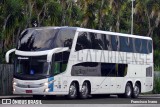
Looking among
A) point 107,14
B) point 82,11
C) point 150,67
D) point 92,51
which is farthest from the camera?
point 107,14

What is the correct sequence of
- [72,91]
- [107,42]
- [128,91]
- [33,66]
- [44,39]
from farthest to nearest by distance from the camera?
[128,91] < [107,42] < [72,91] < [44,39] < [33,66]

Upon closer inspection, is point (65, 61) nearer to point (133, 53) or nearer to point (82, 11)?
point (133, 53)

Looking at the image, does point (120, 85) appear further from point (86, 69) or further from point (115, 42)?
point (86, 69)

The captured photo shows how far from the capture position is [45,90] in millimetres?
28219

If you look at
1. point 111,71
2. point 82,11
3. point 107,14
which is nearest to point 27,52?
point 111,71

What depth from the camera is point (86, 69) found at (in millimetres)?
30609

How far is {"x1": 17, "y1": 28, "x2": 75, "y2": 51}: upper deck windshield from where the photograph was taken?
28.5 metres

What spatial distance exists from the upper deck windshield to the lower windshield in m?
0.59

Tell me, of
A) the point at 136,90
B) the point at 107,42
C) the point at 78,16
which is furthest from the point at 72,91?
the point at 78,16

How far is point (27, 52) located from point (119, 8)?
2417 centimetres

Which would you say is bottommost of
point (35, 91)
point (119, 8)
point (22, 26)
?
point (35, 91)

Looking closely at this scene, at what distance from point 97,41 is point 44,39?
4171 mm

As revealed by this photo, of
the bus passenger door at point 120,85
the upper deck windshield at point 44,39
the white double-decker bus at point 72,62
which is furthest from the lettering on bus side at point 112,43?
the bus passenger door at point 120,85

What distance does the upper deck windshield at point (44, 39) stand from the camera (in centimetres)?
2850
